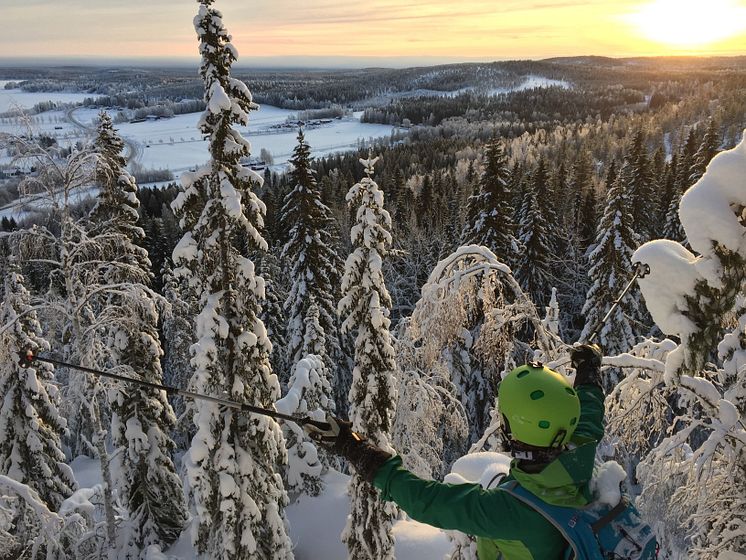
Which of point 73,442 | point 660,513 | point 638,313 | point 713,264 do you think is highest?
point 713,264

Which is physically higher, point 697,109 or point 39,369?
point 697,109

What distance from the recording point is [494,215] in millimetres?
24312

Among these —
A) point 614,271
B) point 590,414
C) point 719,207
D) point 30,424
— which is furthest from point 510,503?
point 614,271

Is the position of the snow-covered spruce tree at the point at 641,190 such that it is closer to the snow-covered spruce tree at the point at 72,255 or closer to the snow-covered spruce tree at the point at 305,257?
the snow-covered spruce tree at the point at 305,257

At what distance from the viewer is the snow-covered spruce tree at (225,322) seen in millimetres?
10828

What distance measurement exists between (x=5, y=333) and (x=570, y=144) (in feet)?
373

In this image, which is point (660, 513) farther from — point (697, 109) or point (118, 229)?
point (697, 109)

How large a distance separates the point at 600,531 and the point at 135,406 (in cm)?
1657

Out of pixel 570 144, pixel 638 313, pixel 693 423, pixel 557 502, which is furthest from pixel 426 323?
pixel 570 144

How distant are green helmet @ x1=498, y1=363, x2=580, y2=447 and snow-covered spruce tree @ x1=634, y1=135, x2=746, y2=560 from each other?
1.80 m

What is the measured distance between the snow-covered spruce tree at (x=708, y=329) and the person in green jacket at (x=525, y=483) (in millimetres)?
1663

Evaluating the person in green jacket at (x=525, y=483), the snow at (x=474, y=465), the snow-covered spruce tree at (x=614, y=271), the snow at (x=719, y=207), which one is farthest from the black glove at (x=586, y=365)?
the snow-covered spruce tree at (x=614, y=271)

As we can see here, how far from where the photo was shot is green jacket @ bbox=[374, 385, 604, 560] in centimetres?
283

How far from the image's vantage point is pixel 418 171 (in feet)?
349
